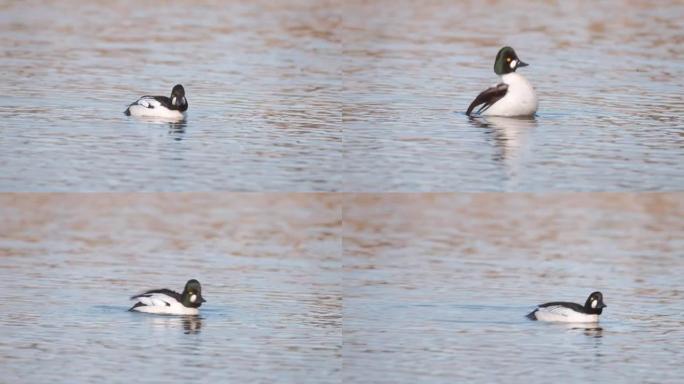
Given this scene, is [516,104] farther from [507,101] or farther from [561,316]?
[561,316]

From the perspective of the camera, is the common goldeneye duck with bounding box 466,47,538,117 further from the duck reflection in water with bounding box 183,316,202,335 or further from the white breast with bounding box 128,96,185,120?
the duck reflection in water with bounding box 183,316,202,335

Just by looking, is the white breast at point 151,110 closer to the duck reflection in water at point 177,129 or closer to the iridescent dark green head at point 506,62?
the duck reflection in water at point 177,129

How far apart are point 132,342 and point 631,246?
17.5ft

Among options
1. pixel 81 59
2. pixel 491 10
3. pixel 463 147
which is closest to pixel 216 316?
pixel 463 147

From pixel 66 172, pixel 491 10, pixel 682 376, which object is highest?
pixel 491 10

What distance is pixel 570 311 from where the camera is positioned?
15.3 m

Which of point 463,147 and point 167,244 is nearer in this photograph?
point 463,147

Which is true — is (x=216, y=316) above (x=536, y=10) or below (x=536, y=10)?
below

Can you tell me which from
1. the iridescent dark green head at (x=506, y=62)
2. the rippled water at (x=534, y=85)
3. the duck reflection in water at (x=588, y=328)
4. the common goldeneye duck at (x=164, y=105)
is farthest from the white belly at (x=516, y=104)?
the duck reflection in water at (x=588, y=328)

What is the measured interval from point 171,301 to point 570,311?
3.18 metres

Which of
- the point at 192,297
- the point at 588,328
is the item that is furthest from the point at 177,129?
the point at 588,328

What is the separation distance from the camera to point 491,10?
29.1 meters

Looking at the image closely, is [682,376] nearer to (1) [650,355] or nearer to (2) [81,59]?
(1) [650,355]

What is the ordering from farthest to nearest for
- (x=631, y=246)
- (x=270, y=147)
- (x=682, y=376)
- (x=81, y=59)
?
(x=81, y=59) → (x=631, y=246) → (x=270, y=147) → (x=682, y=376)
